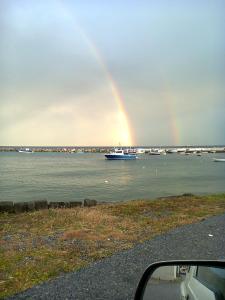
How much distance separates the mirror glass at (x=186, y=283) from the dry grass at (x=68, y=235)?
3.53 m

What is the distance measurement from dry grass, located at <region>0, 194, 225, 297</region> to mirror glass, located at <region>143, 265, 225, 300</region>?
11.6 feet

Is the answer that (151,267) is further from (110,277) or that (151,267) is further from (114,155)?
(114,155)

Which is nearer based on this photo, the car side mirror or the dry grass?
the car side mirror

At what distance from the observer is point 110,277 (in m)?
6.12

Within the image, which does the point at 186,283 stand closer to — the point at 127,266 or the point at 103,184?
the point at 127,266

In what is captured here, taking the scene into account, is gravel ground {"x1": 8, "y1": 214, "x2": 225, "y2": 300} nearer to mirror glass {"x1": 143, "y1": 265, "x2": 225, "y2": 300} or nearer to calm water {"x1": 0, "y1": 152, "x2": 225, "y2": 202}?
mirror glass {"x1": 143, "y1": 265, "x2": 225, "y2": 300}

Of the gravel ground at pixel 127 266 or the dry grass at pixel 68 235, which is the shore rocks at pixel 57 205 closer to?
the dry grass at pixel 68 235

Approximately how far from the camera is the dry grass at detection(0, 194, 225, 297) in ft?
22.0

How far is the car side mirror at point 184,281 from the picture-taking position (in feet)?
7.42

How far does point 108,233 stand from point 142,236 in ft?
3.02

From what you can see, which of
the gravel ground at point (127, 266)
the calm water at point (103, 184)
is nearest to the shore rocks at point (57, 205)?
the gravel ground at point (127, 266)

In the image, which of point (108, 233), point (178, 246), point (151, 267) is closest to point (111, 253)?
point (178, 246)

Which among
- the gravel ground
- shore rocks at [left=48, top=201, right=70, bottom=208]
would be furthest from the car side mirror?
shore rocks at [left=48, top=201, right=70, bottom=208]

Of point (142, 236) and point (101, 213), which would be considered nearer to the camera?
point (142, 236)
